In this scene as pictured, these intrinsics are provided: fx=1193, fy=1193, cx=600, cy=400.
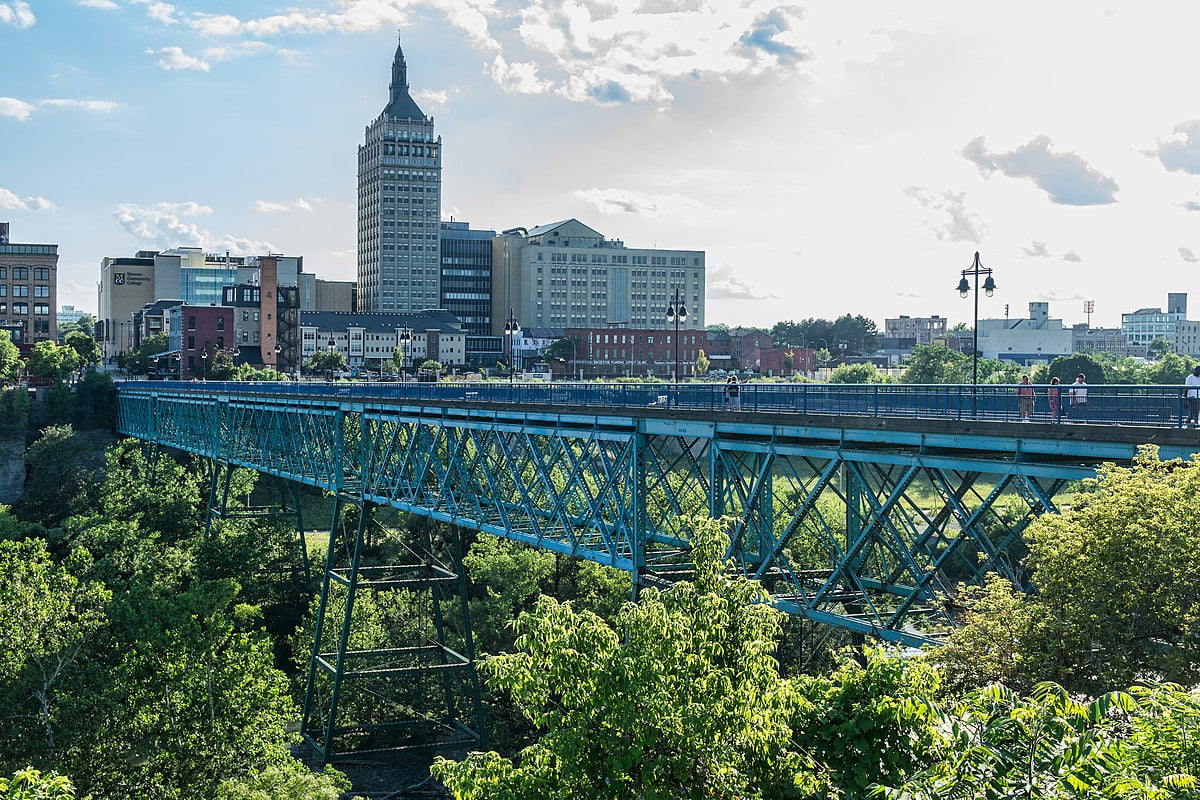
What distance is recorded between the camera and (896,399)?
2442 centimetres

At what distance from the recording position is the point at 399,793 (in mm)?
38406

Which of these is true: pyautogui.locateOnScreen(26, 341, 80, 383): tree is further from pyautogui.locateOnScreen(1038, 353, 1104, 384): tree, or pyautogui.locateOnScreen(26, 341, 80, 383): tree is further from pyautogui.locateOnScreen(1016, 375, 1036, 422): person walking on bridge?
pyautogui.locateOnScreen(1016, 375, 1036, 422): person walking on bridge

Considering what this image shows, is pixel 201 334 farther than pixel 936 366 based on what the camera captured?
Yes

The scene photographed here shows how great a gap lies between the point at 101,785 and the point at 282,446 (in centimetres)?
2725

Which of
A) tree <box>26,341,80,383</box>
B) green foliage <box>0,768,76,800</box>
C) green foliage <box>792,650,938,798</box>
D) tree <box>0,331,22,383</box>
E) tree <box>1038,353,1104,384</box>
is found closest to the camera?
green foliage <box>792,650,938,798</box>

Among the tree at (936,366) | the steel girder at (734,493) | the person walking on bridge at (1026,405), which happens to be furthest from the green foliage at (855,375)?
the person walking on bridge at (1026,405)

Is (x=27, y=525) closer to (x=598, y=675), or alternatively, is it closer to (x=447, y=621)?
(x=447, y=621)

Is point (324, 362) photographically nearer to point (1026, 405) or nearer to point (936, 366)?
point (936, 366)

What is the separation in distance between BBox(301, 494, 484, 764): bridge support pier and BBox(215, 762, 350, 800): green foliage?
7.56 meters

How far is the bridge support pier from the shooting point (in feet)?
132

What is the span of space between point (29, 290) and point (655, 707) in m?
166

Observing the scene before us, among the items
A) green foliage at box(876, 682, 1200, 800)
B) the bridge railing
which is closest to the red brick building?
the bridge railing

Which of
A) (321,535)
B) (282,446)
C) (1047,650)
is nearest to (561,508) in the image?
(1047,650)

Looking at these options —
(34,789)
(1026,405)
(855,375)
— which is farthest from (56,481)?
(855,375)
